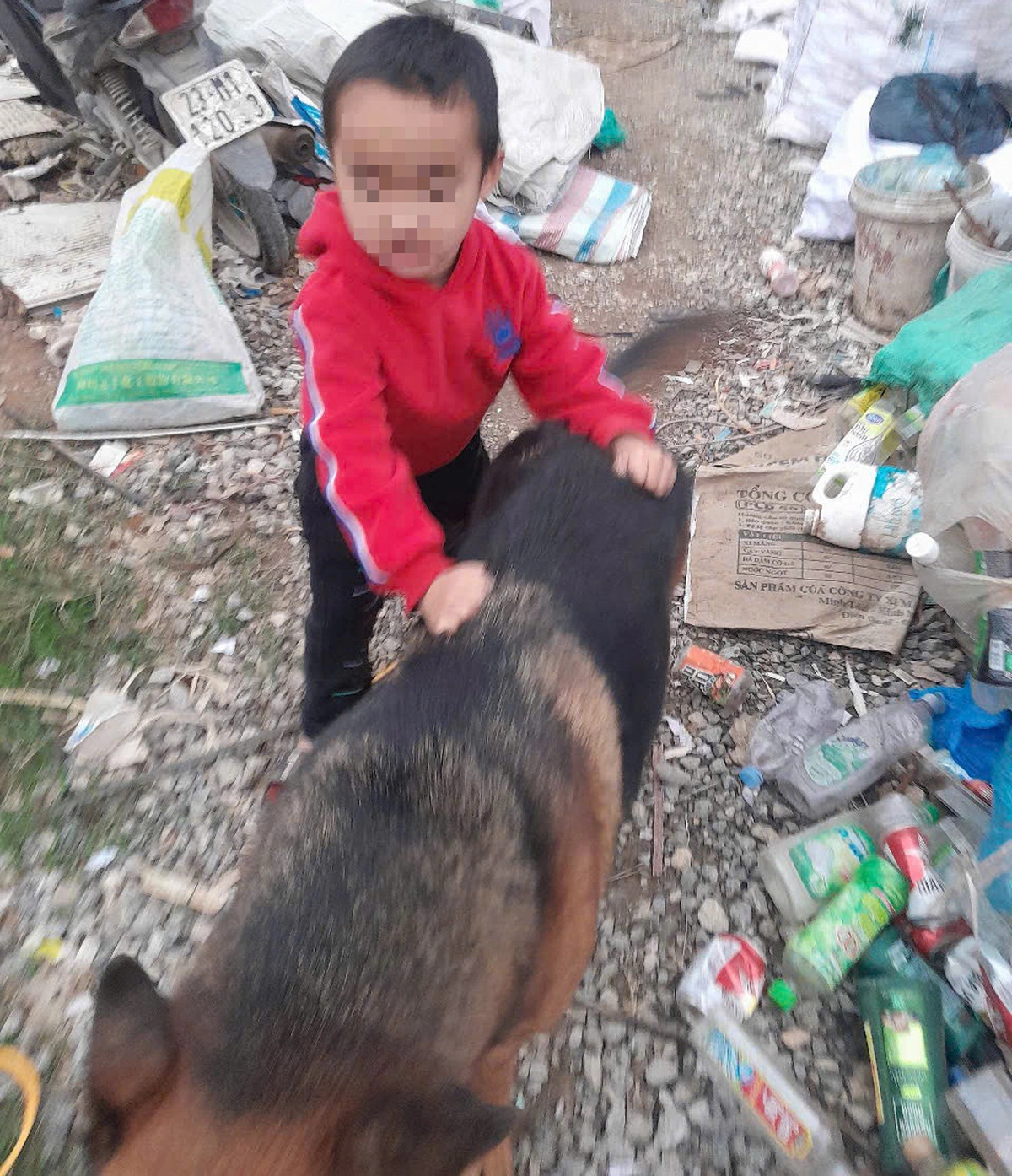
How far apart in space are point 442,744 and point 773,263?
422 cm

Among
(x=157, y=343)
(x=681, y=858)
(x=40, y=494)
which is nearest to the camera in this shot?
(x=681, y=858)

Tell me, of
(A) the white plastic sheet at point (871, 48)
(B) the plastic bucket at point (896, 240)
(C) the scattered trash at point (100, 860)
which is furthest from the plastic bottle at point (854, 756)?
(A) the white plastic sheet at point (871, 48)

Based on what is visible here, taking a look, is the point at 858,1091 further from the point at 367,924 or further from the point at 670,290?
the point at 670,290

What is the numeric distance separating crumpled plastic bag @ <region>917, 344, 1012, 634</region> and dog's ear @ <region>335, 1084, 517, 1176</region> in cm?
218

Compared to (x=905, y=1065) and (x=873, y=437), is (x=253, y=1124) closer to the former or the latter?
(x=905, y=1065)

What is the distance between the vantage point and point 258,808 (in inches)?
103

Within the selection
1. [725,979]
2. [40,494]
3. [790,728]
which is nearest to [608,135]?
[40,494]

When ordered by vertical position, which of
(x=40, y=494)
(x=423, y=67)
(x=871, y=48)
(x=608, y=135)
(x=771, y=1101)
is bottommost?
(x=771, y=1101)

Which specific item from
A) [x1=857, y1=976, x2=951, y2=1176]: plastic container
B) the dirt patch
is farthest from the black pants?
the dirt patch

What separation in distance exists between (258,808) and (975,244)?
3819 mm

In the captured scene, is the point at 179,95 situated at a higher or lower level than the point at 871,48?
lower

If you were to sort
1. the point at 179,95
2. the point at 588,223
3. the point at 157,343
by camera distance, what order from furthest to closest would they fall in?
the point at 588,223, the point at 179,95, the point at 157,343

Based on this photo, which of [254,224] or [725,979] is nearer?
[725,979]

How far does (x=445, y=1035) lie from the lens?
4.45 feet
